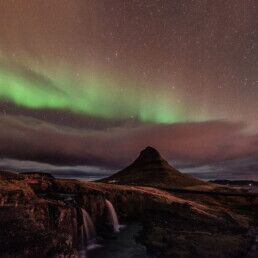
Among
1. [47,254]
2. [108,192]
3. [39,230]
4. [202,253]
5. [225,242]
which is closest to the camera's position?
[47,254]

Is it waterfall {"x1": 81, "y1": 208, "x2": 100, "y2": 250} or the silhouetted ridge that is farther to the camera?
the silhouetted ridge

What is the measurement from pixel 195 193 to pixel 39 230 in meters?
68.3

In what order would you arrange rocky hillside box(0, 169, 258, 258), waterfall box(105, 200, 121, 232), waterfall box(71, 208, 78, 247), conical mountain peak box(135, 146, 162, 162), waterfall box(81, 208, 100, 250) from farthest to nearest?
Answer: conical mountain peak box(135, 146, 162, 162)
waterfall box(105, 200, 121, 232)
waterfall box(81, 208, 100, 250)
waterfall box(71, 208, 78, 247)
rocky hillside box(0, 169, 258, 258)

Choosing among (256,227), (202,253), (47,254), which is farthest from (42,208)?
(256,227)

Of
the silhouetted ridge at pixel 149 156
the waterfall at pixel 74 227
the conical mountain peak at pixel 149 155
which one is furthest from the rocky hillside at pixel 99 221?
the conical mountain peak at pixel 149 155

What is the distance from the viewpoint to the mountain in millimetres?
127888

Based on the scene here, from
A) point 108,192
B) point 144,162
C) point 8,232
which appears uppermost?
point 144,162

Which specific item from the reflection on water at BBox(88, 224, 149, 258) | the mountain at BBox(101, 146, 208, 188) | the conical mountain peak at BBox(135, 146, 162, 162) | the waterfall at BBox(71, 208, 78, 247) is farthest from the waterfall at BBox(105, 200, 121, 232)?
the conical mountain peak at BBox(135, 146, 162, 162)

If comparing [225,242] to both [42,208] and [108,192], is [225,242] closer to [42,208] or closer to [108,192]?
[108,192]

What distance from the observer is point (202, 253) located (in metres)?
38.3

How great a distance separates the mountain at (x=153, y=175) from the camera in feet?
420

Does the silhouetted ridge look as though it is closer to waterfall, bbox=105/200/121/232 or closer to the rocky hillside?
the rocky hillside

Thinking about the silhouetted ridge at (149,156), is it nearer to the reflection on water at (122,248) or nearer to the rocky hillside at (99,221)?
the rocky hillside at (99,221)

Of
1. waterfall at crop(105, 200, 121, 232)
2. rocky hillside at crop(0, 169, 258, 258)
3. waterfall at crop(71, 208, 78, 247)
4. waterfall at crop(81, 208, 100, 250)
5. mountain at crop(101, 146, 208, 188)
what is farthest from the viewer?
mountain at crop(101, 146, 208, 188)
